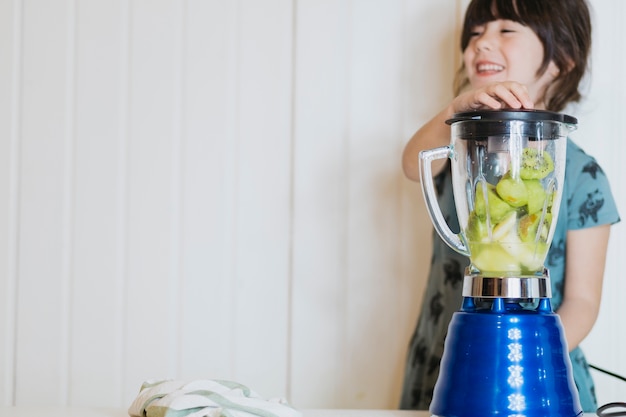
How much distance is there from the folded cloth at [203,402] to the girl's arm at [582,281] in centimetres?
54

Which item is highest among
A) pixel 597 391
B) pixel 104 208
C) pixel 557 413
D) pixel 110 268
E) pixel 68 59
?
pixel 68 59

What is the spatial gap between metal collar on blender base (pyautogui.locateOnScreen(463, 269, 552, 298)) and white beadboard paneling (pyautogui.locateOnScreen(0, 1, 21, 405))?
110cm

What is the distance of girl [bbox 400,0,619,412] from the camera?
1.25 metres

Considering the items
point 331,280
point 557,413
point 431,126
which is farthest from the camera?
point 331,280

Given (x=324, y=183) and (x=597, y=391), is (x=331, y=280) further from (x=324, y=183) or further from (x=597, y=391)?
(x=597, y=391)

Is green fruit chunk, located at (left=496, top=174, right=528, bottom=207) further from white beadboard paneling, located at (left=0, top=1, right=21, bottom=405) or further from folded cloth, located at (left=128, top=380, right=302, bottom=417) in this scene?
white beadboard paneling, located at (left=0, top=1, right=21, bottom=405)

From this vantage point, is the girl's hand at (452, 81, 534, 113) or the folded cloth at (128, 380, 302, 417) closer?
the folded cloth at (128, 380, 302, 417)

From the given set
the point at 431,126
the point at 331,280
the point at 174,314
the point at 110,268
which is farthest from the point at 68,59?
the point at 431,126

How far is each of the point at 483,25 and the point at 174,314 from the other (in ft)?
2.57

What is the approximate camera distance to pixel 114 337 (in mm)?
1606

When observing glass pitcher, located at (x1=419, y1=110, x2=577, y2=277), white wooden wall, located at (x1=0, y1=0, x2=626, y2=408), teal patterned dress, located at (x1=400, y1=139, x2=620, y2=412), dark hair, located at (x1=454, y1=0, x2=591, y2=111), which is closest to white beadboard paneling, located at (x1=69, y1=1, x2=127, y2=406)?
white wooden wall, located at (x1=0, y1=0, x2=626, y2=408)

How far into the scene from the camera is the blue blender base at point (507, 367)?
772 millimetres

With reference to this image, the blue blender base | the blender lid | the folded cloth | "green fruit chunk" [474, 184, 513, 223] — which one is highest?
the blender lid

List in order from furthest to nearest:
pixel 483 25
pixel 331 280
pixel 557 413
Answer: pixel 331 280
pixel 483 25
pixel 557 413
